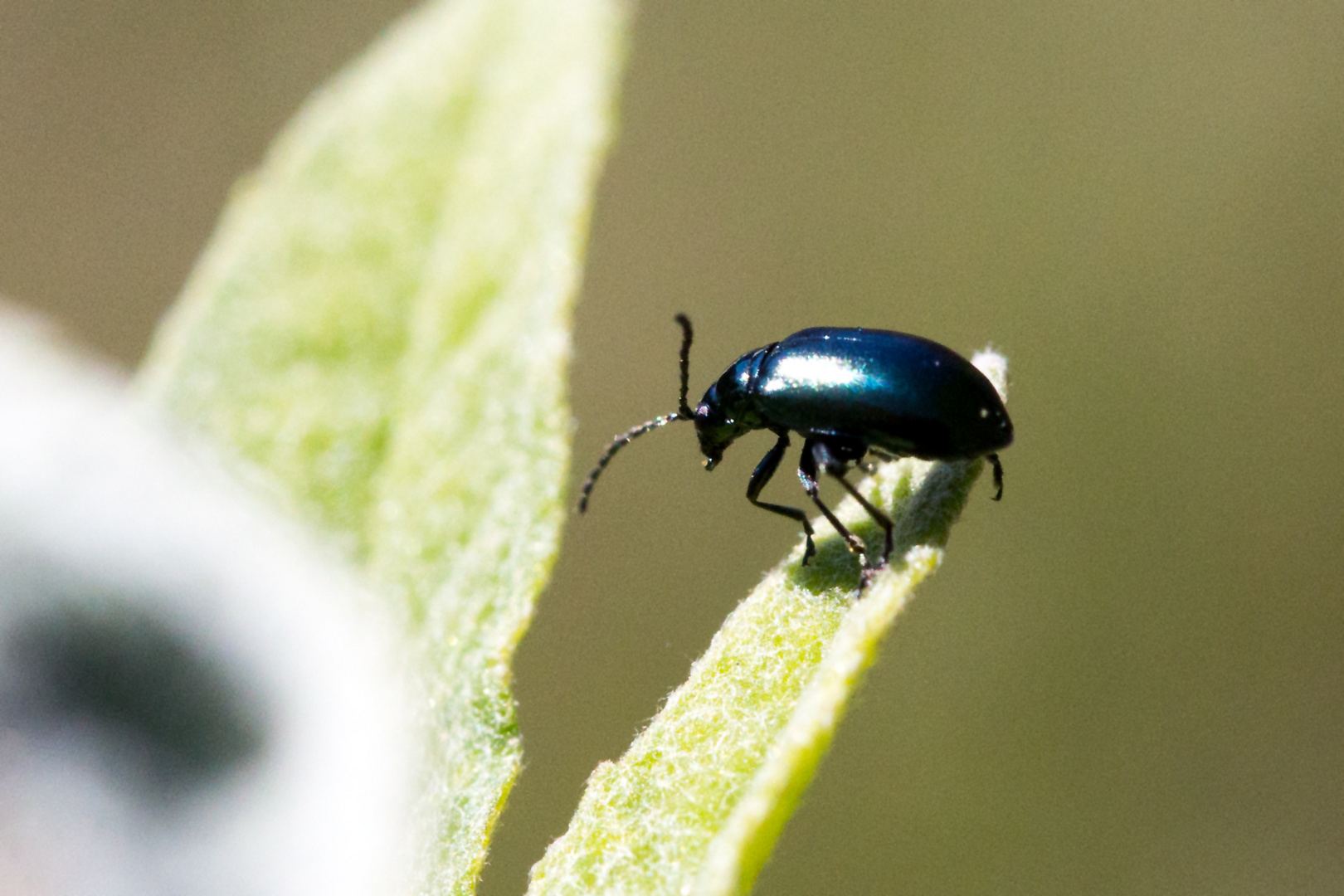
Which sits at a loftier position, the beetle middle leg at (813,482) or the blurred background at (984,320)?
the blurred background at (984,320)

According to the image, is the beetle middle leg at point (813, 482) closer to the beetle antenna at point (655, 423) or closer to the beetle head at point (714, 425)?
the beetle head at point (714, 425)

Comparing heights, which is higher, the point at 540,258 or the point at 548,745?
the point at 540,258

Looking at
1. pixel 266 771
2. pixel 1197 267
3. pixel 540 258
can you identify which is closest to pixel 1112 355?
pixel 1197 267

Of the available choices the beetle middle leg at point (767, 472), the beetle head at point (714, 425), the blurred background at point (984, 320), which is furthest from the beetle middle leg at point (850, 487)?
the blurred background at point (984, 320)

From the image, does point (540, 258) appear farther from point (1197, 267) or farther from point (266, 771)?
point (1197, 267)

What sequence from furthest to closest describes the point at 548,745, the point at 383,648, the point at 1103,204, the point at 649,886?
the point at 1103,204 < the point at 548,745 < the point at 383,648 < the point at 649,886

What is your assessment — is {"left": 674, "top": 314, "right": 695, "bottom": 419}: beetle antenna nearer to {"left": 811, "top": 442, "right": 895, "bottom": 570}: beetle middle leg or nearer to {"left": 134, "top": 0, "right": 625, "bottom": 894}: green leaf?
{"left": 811, "top": 442, "right": 895, "bottom": 570}: beetle middle leg
